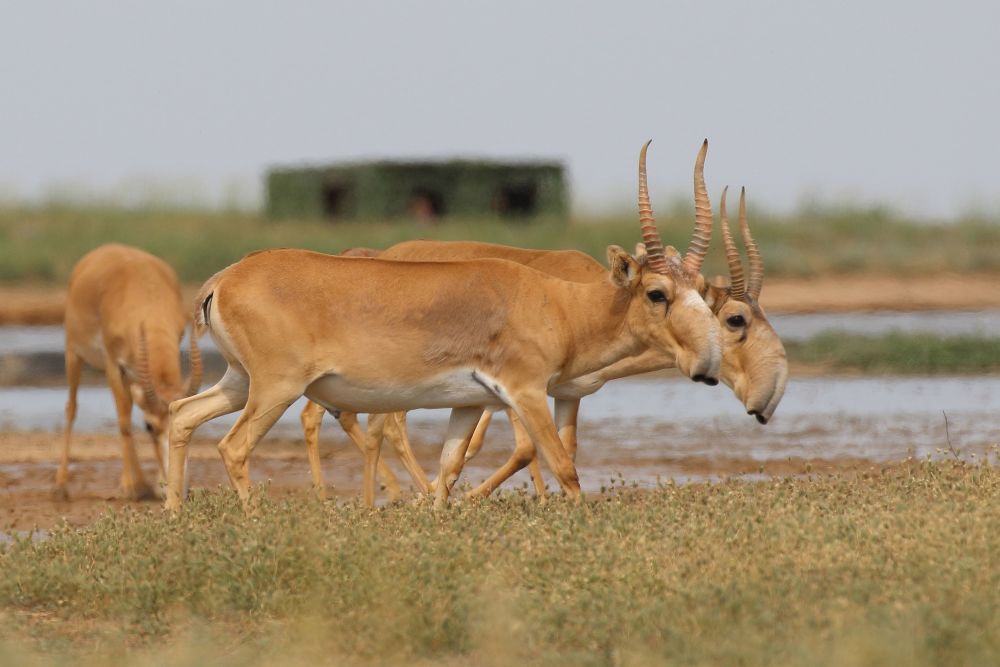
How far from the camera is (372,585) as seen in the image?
7.65m

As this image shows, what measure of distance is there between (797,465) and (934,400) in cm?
546

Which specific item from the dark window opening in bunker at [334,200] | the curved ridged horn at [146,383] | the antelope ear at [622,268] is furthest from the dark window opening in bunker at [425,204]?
the antelope ear at [622,268]

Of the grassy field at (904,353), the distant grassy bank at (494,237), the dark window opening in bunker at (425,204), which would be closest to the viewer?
the grassy field at (904,353)

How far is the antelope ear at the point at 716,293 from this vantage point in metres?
10.8

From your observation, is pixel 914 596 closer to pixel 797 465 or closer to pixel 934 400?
pixel 797 465

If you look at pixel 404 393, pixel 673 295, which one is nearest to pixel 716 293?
pixel 673 295

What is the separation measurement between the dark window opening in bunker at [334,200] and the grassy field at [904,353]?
41.7 ft

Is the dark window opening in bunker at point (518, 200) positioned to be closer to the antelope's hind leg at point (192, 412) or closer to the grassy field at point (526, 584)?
the antelope's hind leg at point (192, 412)

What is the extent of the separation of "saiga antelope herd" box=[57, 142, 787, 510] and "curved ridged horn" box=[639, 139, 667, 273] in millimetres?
10

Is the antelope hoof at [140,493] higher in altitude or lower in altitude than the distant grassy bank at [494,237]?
higher

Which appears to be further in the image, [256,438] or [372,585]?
[256,438]

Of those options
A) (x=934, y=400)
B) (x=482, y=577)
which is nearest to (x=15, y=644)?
(x=482, y=577)

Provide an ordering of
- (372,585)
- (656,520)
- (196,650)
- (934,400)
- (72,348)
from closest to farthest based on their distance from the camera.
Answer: (196,650) < (372,585) < (656,520) < (72,348) < (934,400)

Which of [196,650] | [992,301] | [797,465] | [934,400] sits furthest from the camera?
[992,301]
